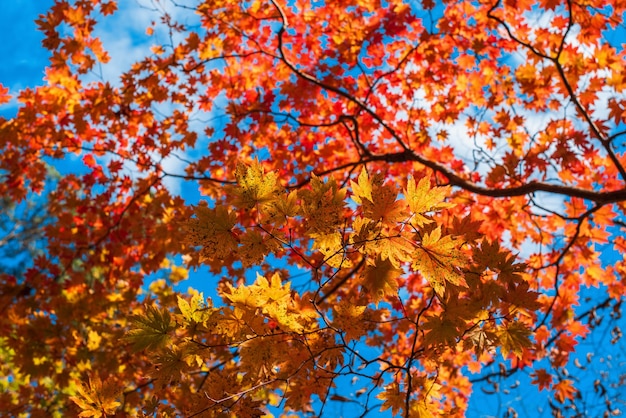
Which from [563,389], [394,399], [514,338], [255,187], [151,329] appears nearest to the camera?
[255,187]

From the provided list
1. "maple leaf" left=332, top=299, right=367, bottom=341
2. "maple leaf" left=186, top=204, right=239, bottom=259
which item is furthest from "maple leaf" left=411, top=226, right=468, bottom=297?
"maple leaf" left=186, top=204, right=239, bottom=259

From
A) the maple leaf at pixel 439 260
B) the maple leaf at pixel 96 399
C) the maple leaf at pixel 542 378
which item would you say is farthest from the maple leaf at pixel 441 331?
the maple leaf at pixel 542 378

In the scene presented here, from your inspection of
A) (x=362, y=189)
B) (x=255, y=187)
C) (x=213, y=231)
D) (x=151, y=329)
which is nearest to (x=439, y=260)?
(x=362, y=189)

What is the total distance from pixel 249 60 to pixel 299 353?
591 cm

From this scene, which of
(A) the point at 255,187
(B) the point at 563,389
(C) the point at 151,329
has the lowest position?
Result: (C) the point at 151,329

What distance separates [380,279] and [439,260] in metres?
0.23

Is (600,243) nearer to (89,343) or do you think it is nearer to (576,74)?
(576,74)

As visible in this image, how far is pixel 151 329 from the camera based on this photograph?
172 centimetres

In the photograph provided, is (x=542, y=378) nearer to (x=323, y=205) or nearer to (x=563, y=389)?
(x=563, y=389)

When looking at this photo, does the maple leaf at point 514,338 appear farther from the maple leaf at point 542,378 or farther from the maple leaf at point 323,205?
the maple leaf at point 542,378

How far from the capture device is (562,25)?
5359 mm

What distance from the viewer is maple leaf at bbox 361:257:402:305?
5.26 feet

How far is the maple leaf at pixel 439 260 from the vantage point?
148 cm

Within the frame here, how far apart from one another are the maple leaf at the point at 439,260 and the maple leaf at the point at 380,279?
4.6 inches
